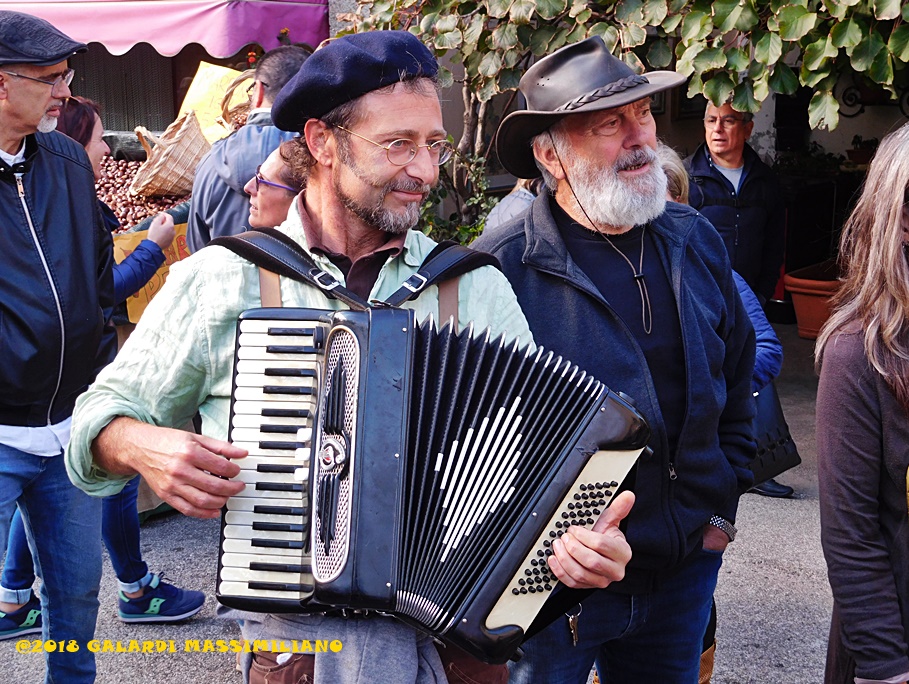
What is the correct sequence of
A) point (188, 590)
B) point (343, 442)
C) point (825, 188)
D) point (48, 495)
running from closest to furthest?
point (343, 442), point (48, 495), point (188, 590), point (825, 188)

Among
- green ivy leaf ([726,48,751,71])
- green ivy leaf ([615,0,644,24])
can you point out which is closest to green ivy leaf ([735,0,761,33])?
green ivy leaf ([726,48,751,71])

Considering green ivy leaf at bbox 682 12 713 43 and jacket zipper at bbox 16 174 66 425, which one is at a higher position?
green ivy leaf at bbox 682 12 713 43

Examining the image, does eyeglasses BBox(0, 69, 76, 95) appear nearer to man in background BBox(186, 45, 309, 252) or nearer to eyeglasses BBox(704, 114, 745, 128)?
man in background BBox(186, 45, 309, 252)

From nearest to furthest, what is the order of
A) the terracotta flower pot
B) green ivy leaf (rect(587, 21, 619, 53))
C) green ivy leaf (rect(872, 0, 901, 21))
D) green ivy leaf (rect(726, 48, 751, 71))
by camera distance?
green ivy leaf (rect(872, 0, 901, 21)) < green ivy leaf (rect(726, 48, 751, 71)) < green ivy leaf (rect(587, 21, 619, 53)) < the terracotta flower pot

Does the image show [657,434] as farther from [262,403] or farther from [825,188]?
[825,188]

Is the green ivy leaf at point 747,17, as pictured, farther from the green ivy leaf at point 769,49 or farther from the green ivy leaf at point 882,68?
the green ivy leaf at point 882,68

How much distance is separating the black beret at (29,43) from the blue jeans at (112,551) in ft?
5.65

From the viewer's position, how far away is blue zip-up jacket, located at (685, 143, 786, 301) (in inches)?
220

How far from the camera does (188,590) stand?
4254 millimetres

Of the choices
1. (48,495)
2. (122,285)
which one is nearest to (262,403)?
(48,495)

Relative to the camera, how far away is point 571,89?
8.04ft

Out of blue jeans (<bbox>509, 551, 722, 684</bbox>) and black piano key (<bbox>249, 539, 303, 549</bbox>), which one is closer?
black piano key (<bbox>249, 539, 303, 549</bbox>)

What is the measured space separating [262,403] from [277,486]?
0.46 feet

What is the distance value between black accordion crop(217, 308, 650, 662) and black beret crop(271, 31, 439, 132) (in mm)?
453
